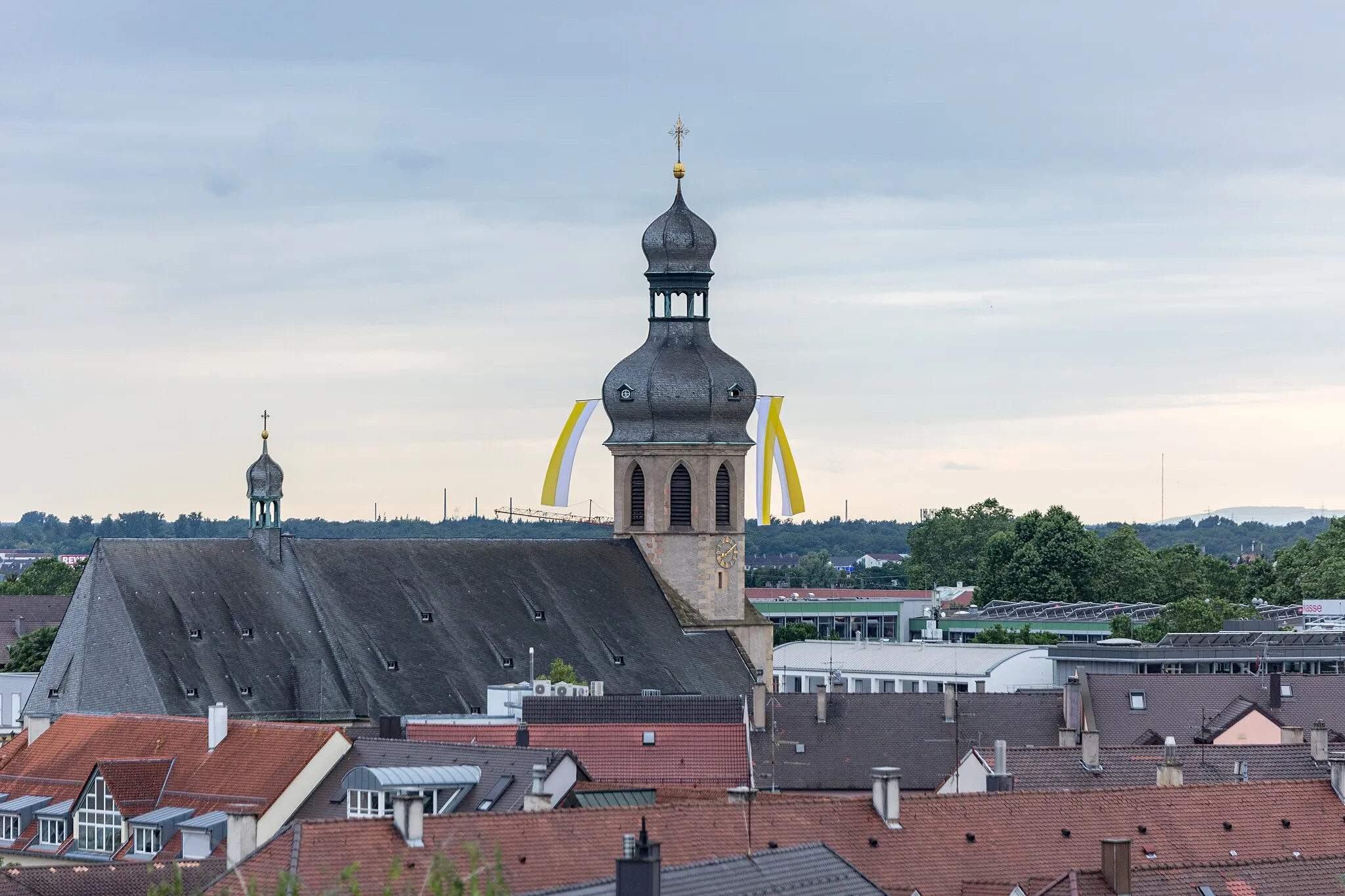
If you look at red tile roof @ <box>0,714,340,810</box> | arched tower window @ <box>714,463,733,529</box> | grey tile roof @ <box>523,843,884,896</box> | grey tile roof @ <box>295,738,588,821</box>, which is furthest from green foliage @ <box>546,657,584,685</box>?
grey tile roof @ <box>523,843,884,896</box>

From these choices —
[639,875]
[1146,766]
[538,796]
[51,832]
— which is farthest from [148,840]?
[639,875]

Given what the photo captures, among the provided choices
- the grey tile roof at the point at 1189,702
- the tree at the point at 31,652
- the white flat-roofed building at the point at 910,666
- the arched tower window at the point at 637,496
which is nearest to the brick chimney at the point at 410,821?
the grey tile roof at the point at 1189,702

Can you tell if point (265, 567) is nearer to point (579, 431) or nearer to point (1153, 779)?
point (579, 431)

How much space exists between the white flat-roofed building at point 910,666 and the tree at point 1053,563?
38.4m

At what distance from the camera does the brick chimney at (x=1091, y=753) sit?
6378 cm

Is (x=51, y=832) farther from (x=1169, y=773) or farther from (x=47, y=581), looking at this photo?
(x=47, y=581)

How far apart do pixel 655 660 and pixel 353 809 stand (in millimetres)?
34136

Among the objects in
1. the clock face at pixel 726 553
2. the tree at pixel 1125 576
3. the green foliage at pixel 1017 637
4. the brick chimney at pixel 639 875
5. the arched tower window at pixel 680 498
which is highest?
the tree at pixel 1125 576

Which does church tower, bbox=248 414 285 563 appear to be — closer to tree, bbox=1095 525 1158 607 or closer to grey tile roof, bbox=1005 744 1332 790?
grey tile roof, bbox=1005 744 1332 790

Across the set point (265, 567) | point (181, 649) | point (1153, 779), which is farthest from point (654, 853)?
point (265, 567)

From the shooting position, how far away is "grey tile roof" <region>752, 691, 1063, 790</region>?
258 ft

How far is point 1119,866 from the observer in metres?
45.3

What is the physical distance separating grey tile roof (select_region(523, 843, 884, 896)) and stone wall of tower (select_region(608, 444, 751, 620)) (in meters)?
55.3

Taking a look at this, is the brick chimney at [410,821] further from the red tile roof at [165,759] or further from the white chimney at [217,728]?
the white chimney at [217,728]
